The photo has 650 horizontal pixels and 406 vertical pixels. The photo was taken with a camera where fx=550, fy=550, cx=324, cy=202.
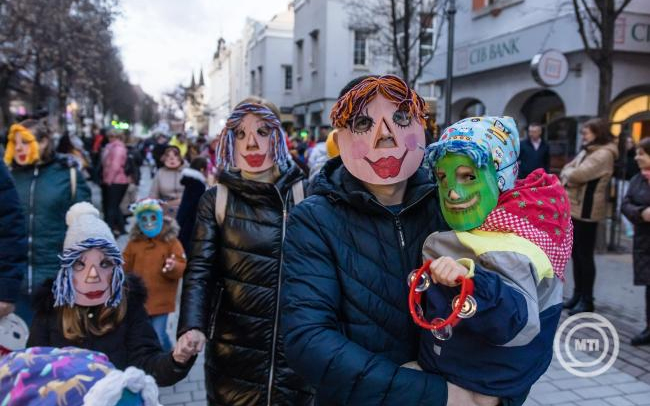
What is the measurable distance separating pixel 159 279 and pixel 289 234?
305 centimetres

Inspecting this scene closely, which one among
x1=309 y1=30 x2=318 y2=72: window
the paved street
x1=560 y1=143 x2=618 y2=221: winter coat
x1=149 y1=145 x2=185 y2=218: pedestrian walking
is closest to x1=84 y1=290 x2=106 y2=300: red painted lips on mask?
the paved street

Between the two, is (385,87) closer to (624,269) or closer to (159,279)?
(159,279)

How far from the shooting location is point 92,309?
96.6 inches

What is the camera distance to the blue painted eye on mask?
14.6ft

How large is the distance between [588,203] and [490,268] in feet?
16.5

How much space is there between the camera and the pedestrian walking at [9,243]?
3.00 m

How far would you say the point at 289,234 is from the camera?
1.58 meters

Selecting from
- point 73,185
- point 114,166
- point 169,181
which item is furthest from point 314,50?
point 73,185

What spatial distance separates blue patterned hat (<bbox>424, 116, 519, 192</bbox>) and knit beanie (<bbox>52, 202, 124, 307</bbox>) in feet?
5.28

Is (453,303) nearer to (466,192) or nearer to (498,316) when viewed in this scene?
(498,316)

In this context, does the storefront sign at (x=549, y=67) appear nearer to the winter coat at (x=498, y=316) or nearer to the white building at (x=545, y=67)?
the white building at (x=545, y=67)

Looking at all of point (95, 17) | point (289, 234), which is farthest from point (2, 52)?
point (289, 234)

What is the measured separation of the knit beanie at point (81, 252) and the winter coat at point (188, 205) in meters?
2.59

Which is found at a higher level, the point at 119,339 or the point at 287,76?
the point at 287,76
